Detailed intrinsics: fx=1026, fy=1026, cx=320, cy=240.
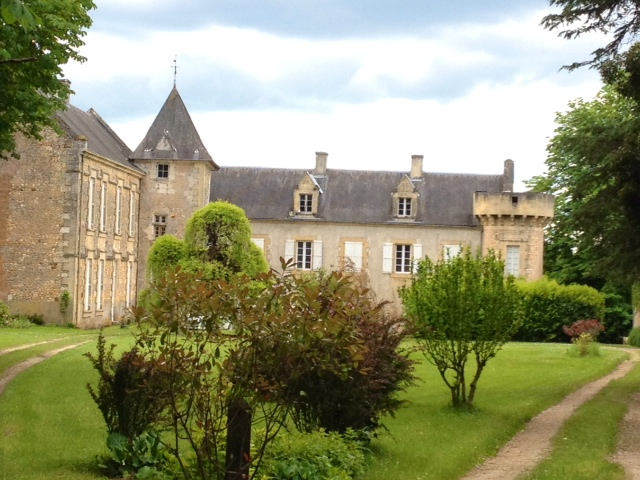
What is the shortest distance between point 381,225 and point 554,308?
9885 mm

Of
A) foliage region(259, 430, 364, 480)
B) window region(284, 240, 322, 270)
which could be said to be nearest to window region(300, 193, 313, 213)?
window region(284, 240, 322, 270)

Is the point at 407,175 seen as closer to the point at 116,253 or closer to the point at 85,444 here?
the point at 116,253

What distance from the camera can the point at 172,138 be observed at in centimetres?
4444

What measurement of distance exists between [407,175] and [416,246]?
3.71 m

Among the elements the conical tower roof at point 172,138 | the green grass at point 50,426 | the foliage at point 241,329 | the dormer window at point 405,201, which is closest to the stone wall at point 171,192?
the conical tower roof at point 172,138

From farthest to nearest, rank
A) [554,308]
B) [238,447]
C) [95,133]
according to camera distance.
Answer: [95,133]
[554,308]
[238,447]

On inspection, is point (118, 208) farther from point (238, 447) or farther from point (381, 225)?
point (238, 447)

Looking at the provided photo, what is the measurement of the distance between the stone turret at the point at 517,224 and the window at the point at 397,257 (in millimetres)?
3235

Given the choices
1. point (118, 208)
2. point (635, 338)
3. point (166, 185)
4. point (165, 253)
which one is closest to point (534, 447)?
point (165, 253)

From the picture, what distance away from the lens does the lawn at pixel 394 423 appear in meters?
11.6

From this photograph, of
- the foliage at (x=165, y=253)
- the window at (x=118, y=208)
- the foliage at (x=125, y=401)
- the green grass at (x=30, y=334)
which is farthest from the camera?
the window at (x=118, y=208)

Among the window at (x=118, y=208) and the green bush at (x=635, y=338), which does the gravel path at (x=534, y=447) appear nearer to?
the green bush at (x=635, y=338)

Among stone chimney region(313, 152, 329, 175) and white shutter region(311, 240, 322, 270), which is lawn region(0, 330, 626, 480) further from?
stone chimney region(313, 152, 329, 175)

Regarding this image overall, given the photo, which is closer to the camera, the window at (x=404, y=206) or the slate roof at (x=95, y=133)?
the slate roof at (x=95, y=133)
